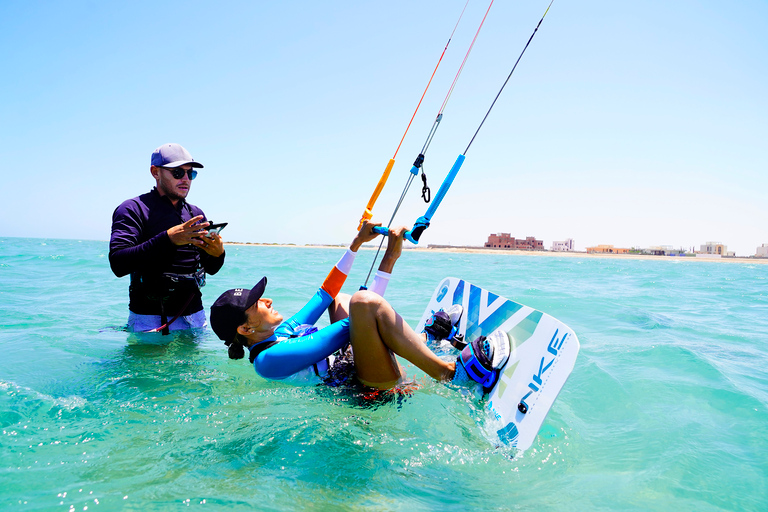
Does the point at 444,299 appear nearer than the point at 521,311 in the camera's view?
No

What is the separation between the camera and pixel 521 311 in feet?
11.2

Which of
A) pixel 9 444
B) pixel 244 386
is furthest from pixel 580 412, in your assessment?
pixel 9 444

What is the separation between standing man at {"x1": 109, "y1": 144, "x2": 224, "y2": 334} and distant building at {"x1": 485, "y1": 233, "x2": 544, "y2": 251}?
349 ft

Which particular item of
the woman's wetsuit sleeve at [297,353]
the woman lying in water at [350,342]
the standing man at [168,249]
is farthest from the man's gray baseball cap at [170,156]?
the woman's wetsuit sleeve at [297,353]

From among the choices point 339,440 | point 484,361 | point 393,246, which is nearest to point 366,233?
point 393,246

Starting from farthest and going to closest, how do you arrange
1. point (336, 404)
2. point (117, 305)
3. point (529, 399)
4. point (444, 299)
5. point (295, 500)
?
point (117, 305) → point (444, 299) → point (336, 404) → point (529, 399) → point (295, 500)

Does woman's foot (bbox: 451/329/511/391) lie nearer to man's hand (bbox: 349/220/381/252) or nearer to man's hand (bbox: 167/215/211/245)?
man's hand (bbox: 349/220/381/252)

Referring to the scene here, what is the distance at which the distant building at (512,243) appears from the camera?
107m

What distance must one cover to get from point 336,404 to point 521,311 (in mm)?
1654

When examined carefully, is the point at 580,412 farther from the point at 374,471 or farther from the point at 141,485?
the point at 141,485

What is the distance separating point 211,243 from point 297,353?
1.43m

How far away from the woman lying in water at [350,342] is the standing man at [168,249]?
850 mm

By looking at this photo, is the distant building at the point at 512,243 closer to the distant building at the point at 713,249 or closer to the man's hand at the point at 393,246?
the distant building at the point at 713,249

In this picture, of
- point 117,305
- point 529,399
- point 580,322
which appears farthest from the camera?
point 117,305
